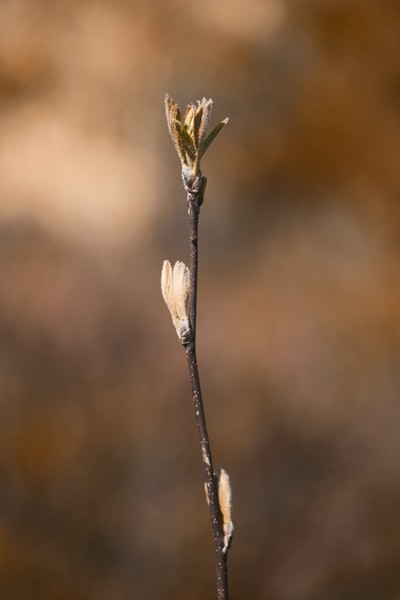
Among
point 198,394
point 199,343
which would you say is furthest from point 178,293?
point 199,343

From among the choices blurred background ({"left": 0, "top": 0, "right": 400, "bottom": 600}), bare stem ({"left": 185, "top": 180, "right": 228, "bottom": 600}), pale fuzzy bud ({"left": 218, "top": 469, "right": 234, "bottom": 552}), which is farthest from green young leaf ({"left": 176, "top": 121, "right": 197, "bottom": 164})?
blurred background ({"left": 0, "top": 0, "right": 400, "bottom": 600})

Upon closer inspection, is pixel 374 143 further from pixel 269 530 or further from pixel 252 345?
pixel 269 530

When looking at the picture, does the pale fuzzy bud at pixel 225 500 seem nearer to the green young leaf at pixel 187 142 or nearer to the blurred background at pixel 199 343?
the green young leaf at pixel 187 142

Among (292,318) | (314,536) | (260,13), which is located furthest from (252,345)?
(260,13)

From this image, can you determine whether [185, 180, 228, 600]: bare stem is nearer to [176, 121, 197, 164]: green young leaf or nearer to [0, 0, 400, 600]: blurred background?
[176, 121, 197, 164]: green young leaf

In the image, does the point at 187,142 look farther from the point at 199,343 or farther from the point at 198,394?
the point at 199,343
